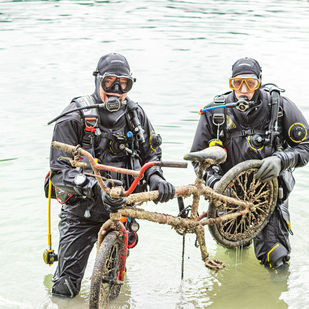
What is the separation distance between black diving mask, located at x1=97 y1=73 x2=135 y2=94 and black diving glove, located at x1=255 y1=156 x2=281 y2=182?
1474 millimetres

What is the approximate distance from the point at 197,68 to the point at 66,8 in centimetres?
1715

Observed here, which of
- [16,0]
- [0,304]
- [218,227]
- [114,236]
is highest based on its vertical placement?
[114,236]

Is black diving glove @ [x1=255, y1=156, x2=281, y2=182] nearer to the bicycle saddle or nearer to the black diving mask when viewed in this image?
the bicycle saddle

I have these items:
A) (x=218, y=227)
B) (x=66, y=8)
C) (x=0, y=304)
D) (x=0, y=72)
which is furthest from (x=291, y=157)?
(x=66, y=8)

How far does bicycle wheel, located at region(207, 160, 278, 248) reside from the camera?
464 cm

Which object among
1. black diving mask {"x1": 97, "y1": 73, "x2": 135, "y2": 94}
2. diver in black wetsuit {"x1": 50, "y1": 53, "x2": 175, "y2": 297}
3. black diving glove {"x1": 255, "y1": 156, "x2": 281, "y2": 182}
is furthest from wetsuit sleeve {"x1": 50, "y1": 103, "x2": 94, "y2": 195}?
black diving glove {"x1": 255, "y1": 156, "x2": 281, "y2": 182}

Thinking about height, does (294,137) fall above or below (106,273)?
above

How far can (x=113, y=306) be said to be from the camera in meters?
4.41

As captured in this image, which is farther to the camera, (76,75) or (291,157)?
(76,75)

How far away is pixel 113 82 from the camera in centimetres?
421

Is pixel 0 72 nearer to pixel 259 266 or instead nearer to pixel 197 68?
pixel 197 68

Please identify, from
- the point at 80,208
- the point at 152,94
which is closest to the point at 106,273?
the point at 80,208

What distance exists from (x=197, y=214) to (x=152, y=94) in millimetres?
8989

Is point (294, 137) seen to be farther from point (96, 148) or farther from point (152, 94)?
point (152, 94)
